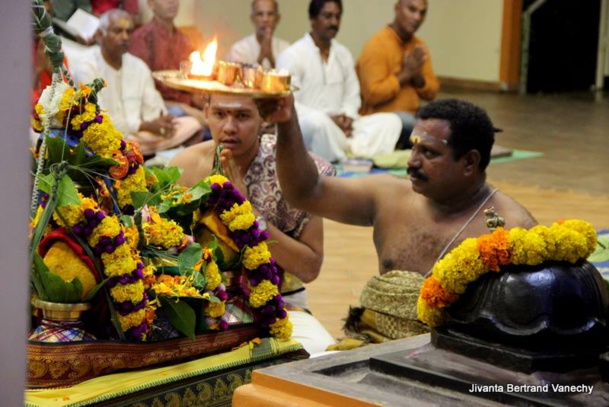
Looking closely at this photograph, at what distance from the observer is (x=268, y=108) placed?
3373 mm

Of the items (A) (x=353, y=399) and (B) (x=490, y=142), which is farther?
(B) (x=490, y=142)

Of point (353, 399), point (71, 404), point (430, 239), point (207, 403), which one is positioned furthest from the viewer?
point (430, 239)

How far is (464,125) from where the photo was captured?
3967 millimetres

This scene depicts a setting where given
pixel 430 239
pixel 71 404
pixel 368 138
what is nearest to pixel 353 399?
pixel 71 404

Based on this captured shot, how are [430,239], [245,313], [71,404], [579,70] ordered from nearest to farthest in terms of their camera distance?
[71,404]
[245,313]
[430,239]
[579,70]

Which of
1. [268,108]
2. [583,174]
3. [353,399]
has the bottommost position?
[583,174]

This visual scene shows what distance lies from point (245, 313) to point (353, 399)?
1229mm

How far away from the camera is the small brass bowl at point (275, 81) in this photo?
311cm

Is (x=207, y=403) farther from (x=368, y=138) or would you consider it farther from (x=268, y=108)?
(x=368, y=138)

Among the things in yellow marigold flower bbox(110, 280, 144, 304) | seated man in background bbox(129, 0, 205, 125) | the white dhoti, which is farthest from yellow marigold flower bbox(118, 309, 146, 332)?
seated man in background bbox(129, 0, 205, 125)

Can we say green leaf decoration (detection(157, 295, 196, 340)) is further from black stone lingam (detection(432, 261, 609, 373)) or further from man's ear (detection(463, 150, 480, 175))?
man's ear (detection(463, 150, 480, 175))

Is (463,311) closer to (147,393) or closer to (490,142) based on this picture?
(147,393)

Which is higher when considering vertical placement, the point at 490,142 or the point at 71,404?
the point at 490,142

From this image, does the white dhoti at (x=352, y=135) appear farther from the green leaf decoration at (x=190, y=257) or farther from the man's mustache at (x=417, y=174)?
the green leaf decoration at (x=190, y=257)
